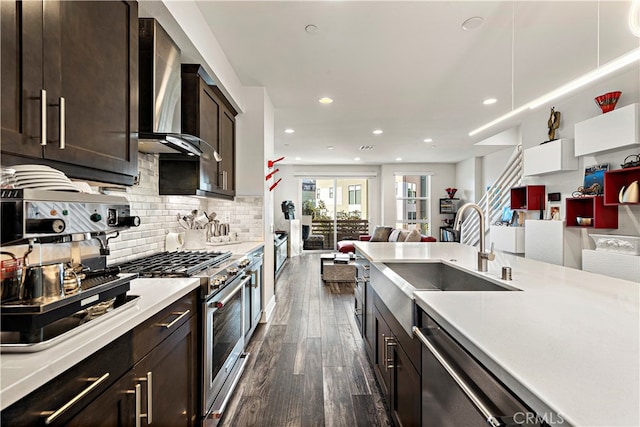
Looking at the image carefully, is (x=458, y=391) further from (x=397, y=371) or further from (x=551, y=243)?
(x=551, y=243)

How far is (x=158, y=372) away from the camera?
1.18m

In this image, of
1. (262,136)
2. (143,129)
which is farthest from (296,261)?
(143,129)

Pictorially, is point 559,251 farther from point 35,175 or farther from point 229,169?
point 35,175

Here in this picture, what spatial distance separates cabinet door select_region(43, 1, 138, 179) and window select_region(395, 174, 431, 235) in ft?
28.8

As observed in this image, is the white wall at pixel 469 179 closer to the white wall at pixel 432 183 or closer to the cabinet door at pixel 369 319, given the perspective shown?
the white wall at pixel 432 183

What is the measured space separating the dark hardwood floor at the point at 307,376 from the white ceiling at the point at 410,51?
262cm

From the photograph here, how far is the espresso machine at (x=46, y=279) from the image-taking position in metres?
0.71

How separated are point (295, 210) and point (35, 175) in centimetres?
867

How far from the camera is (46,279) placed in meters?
0.81

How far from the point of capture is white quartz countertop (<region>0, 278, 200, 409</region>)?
612 mm

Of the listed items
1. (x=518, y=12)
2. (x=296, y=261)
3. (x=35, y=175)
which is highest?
(x=518, y=12)

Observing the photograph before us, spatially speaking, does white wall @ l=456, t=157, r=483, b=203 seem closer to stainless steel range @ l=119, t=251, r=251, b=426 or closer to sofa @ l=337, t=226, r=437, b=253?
sofa @ l=337, t=226, r=437, b=253

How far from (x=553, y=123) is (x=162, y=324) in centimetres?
509

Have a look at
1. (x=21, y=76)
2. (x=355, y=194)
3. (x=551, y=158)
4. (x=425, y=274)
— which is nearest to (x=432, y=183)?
(x=355, y=194)
